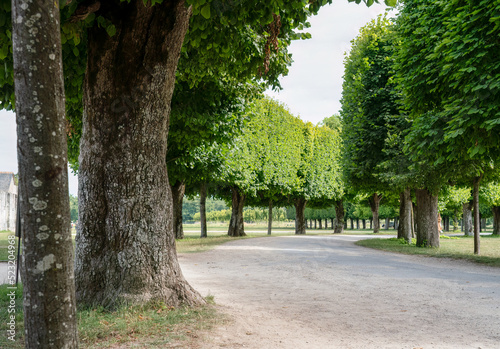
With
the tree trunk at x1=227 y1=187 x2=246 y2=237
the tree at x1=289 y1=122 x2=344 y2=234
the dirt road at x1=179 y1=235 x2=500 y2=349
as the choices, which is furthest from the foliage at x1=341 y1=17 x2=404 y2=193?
the tree at x1=289 y1=122 x2=344 y2=234

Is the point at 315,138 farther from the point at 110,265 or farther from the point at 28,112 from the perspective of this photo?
the point at 28,112

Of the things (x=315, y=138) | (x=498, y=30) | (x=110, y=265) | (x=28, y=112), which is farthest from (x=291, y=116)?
(x=28, y=112)

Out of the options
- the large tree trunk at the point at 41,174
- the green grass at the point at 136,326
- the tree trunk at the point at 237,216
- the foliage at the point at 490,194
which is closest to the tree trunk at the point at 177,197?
the tree trunk at the point at 237,216

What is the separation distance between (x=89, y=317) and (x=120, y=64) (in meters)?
3.51

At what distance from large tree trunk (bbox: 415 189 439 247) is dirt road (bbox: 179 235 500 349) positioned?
622 cm

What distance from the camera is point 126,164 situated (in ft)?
18.3

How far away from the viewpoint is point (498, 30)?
375 inches

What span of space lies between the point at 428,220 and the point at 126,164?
1606 centimetres

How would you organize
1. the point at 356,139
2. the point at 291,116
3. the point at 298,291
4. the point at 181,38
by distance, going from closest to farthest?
the point at 181,38, the point at 298,291, the point at 356,139, the point at 291,116

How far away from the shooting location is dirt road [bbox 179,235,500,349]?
15.3ft

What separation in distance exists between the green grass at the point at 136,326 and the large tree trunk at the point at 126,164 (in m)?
0.31

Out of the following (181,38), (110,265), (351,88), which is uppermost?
(351,88)

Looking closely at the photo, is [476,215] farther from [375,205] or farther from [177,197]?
[375,205]

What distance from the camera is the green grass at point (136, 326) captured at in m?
4.23
